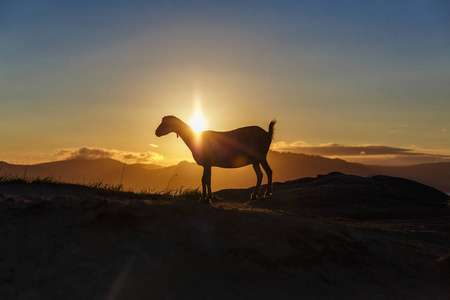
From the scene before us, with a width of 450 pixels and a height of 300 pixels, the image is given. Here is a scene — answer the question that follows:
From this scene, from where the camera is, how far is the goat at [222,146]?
42.4ft

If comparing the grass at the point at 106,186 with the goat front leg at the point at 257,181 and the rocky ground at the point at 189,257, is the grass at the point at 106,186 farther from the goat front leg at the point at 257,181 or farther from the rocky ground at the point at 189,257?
the rocky ground at the point at 189,257

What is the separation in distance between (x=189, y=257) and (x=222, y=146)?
29.6 ft

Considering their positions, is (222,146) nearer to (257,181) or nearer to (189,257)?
(257,181)

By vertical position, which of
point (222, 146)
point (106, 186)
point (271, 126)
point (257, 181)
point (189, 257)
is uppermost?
point (271, 126)

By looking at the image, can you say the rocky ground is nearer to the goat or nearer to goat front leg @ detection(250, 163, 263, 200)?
the goat

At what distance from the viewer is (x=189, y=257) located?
464 cm

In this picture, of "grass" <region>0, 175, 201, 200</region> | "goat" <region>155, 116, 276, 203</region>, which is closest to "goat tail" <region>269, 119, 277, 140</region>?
"goat" <region>155, 116, 276, 203</region>

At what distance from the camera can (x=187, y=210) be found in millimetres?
5730

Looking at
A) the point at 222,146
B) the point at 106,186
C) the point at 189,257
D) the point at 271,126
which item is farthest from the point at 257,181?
the point at 189,257

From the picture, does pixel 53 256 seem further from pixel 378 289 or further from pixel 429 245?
pixel 429 245

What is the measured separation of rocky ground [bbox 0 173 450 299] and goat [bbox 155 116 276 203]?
658cm

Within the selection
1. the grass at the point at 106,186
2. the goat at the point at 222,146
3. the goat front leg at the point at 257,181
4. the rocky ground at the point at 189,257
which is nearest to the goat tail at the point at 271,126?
the goat at the point at 222,146

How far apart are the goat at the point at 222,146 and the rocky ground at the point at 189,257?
6584 mm

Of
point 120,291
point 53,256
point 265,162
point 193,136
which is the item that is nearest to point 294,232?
point 120,291
